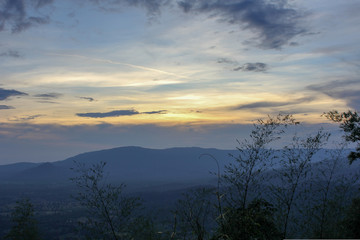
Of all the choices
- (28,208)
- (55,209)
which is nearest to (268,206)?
(28,208)

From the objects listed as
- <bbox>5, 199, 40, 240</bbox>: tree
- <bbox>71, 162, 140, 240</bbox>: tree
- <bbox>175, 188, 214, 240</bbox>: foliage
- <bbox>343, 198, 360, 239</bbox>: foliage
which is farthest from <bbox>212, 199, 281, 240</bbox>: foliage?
<bbox>5, 199, 40, 240</bbox>: tree

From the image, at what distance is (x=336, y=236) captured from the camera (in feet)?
52.6

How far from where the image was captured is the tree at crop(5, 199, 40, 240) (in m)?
23.2

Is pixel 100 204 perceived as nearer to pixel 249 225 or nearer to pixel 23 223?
pixel 249 225

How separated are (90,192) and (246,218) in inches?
475

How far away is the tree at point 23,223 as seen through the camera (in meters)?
23.2

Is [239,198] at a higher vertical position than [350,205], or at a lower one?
higher

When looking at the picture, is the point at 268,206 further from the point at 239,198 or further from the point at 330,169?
the point at 330,169

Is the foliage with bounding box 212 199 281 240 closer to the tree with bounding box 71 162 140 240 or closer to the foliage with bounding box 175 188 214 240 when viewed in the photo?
the foliage with bounding box 175 188 214 240

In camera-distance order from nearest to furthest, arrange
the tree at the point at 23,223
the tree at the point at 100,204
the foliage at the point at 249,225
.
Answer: the foliage at the point at 249,225 → the tree at the point at 100,204 → the tree at the point at 23,223

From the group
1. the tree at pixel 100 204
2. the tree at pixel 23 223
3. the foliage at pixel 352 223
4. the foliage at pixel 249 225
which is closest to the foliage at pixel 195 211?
the foliage at pixel 249 225

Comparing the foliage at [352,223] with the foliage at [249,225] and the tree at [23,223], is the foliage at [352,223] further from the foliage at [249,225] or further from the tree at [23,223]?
the tree at [23,223]

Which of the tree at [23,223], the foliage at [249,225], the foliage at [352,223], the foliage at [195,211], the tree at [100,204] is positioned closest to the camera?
the foliage at [249,225]

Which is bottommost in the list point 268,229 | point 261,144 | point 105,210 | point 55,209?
point 55,209
